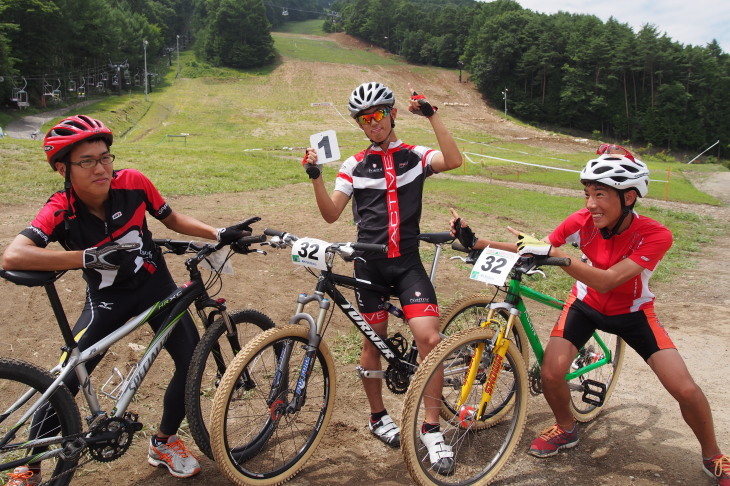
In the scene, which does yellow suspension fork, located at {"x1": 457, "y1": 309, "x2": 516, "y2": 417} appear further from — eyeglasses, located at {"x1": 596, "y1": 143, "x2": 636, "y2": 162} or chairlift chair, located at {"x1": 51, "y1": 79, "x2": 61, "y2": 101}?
chairlift chair, located at {"x1": 51, "y1": 79, "x2": 61, "y2": 101}

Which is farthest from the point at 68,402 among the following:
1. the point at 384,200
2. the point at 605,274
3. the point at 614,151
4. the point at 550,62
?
the point at 550,62

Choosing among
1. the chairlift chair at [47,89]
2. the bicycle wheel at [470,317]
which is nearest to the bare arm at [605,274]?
the bicycle wheel at [470,317]

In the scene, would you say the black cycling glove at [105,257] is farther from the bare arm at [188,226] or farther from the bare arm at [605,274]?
the bare arm at [605,274]

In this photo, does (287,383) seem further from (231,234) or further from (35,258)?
(35,258)

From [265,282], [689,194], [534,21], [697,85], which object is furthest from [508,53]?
[265,282]

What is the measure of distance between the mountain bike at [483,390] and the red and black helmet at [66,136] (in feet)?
8.17

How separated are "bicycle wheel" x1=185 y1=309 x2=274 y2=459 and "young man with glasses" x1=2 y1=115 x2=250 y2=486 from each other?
8.3 inches

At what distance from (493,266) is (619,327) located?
3.64 feet

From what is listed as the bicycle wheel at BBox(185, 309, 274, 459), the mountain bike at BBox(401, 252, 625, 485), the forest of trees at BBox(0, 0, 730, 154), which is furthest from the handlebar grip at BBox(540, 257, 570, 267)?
the forest of trees at BBox(0, 0, 730, 154)

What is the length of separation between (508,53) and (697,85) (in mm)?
30146

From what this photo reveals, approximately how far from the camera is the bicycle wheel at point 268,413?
3.30 meters

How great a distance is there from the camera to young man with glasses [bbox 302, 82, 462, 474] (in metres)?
4.08

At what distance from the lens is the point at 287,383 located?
11.8 ft

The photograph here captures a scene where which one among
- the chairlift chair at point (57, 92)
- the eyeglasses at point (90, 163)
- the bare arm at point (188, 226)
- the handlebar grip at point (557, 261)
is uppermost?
the eyeglasses at point (90, 163)
